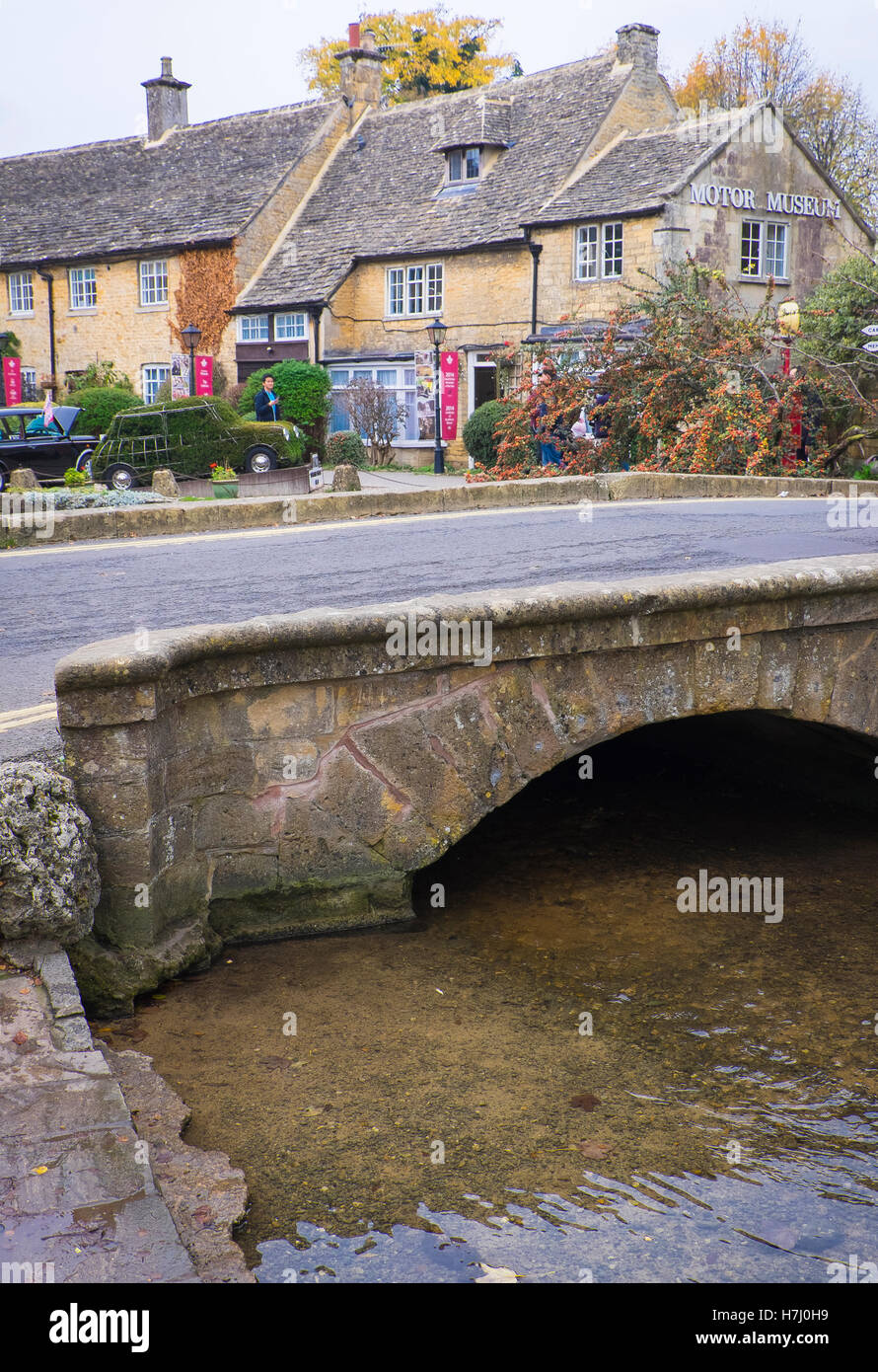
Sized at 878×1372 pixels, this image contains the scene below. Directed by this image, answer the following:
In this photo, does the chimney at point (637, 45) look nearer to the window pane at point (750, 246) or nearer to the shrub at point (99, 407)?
the window pane at point (750, 246)

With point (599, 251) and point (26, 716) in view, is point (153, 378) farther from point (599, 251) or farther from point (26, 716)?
point (26, 716)

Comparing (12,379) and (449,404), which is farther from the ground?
(12,379)

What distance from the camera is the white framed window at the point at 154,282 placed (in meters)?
34.6

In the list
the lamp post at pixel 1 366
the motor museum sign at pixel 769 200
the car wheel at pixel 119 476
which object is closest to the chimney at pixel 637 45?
the motor museum sign at pixel 769 200

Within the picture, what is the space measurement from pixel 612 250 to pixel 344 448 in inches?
284

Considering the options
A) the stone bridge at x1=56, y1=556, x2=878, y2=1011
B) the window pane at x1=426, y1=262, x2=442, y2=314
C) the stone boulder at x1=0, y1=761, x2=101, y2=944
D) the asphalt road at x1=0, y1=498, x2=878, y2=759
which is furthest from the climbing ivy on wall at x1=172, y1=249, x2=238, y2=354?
the stone boulder at x1=0, y1=761, x2=101, y2=944

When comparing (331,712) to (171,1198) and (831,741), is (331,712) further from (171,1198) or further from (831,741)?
(831,741)

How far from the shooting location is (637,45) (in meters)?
30.0

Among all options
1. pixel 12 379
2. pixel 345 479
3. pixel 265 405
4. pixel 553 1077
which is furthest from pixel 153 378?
pixel 553 1077

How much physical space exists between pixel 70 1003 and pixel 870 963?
11.2ft

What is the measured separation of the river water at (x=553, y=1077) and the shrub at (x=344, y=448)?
22.4 metres
